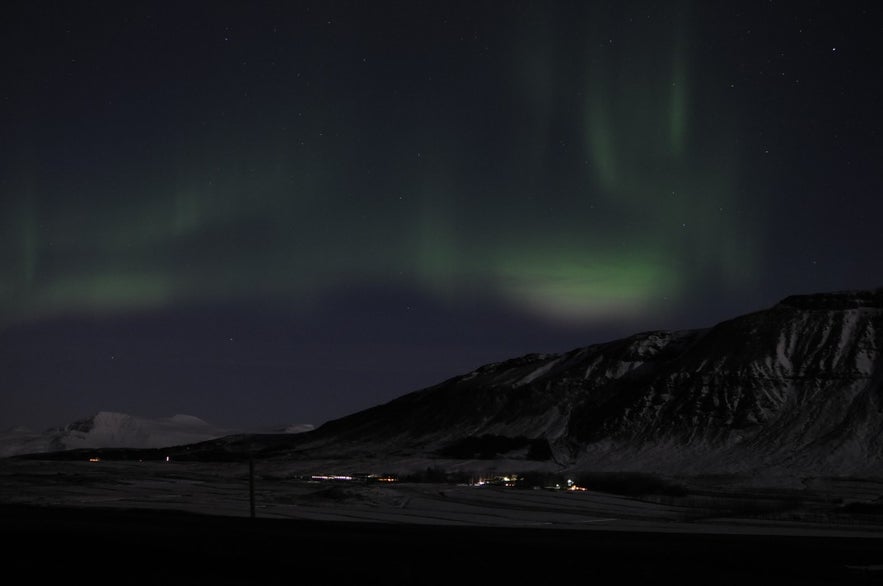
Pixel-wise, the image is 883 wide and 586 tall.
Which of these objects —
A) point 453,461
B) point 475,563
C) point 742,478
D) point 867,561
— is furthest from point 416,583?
point 453,461

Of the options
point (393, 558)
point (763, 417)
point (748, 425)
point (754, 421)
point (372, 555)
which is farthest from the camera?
point (763, 417)

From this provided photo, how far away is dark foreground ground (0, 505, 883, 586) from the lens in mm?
19623

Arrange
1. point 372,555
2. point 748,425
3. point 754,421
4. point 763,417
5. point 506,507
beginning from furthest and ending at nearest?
point 763,417 < point 754,421 < point 748,425 < point 506,507 < point 372,555

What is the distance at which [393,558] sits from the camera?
75.9 ft

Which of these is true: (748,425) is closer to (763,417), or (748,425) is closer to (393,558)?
(763,417)

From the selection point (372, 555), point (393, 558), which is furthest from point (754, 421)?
point (393, 558)

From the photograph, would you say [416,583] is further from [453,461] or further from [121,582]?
[453,461]

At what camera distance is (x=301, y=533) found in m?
31.8

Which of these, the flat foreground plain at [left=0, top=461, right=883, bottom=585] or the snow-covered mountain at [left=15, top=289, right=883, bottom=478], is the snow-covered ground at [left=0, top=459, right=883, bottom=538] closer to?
the flat foreground plain at [left=0, top=461, right=883, bottom=585]

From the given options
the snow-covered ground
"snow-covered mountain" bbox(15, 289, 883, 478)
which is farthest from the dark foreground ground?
"snow-covered mountain" bbox(15, 289, 883, 478)

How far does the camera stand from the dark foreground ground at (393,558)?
19623 mm

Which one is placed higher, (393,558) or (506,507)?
(393,558)

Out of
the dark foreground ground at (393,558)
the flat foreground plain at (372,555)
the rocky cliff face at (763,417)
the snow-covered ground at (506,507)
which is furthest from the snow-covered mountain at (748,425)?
the dark foreground ground at (393,558)

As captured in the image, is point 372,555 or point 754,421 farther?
point 754,421
